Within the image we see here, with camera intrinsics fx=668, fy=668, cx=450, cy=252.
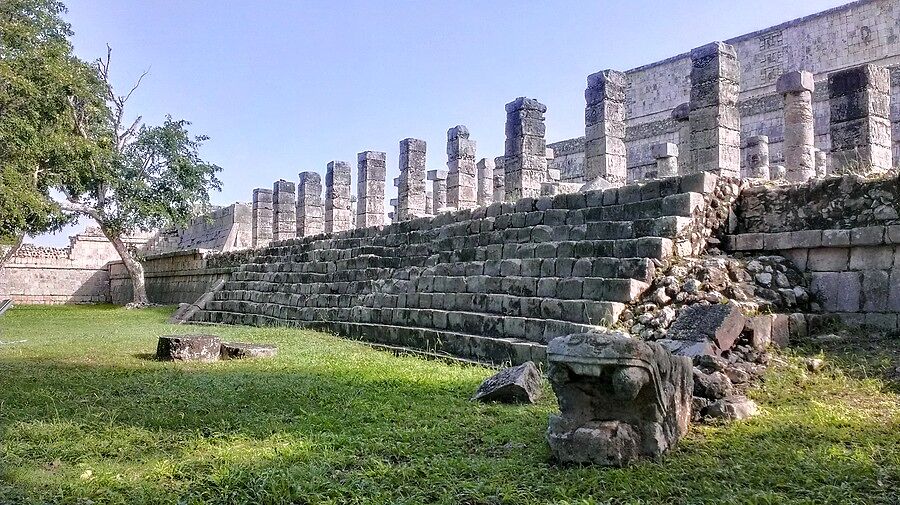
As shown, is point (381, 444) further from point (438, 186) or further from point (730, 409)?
point (438, 186)

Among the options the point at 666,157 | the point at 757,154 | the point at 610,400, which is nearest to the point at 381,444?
the point at 610,400

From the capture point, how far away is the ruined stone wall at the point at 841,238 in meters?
6.36

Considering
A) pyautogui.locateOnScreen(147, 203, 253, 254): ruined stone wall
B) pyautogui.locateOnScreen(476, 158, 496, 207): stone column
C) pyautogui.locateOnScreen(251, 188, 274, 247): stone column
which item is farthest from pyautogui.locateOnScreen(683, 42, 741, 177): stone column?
pyautogui.locateOnScreen(147, 203, 253, 254): ruined stone wall

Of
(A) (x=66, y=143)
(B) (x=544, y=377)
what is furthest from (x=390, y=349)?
(A) (x=66, y=143)

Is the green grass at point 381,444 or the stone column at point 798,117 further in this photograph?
the stone column at point 798,117

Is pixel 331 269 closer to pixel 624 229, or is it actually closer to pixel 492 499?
pixel 624 229

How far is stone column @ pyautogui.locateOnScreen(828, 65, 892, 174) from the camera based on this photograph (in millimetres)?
9906

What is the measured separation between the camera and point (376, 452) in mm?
4207

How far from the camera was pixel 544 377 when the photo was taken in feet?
20.7

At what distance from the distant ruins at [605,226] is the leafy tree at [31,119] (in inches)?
182

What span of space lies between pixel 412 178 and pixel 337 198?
10.6 ft

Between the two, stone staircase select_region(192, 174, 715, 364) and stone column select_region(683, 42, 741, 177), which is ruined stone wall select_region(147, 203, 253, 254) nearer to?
stone staircase select_region(192, 174, 715, 364)

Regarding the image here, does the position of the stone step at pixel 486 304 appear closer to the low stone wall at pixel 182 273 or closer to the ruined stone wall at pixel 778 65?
the low stone wall at pixel 182 273

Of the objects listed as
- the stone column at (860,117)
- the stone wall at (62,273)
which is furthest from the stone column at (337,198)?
the stone wall at (62,273)
